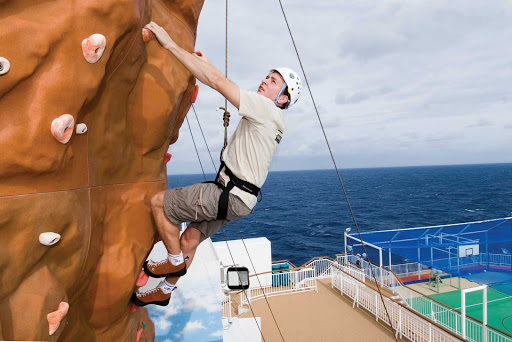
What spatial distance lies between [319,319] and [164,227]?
10.1 meters

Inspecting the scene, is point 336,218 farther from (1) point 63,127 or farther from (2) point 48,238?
(1) point 63,127

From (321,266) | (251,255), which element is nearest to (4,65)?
(251,255)

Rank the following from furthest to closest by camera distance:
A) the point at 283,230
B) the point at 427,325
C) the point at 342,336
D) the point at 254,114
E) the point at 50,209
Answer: the point at 283,230 → the point at 342,336 → the point at 427,325 → the point at 254,114 → the point at 50,209

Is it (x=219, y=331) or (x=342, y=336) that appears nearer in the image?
(x=219, y=331)

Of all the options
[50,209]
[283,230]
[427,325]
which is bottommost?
[283,230]

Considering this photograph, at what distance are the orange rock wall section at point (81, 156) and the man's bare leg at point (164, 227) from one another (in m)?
0.18

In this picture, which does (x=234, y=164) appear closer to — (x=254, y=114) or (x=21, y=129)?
(x=254, y=114)

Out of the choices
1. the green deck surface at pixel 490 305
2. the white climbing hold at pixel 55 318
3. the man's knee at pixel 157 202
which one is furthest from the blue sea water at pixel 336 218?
the white climbing hold at pixel 55 318

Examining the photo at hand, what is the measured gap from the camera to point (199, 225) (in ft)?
13.1

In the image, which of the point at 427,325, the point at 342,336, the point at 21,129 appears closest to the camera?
the point at 21,129

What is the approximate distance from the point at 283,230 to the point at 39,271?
39.2 m

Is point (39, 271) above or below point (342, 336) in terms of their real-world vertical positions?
above

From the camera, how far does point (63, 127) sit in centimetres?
237

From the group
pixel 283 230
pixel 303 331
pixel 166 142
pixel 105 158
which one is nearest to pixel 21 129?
pixel 105 158
